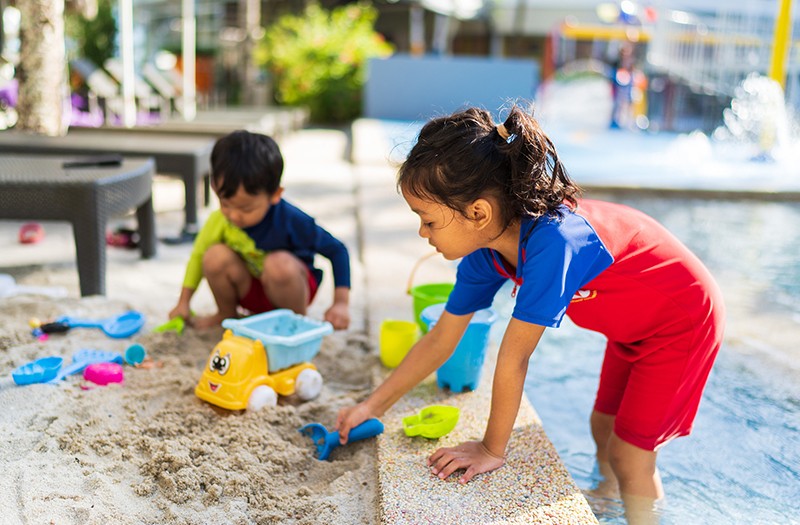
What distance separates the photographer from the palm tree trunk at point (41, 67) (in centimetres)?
561

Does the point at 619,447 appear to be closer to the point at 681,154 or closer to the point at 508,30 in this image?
the point at 681,154

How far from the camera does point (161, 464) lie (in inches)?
81.7

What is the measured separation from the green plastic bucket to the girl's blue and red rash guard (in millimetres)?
555

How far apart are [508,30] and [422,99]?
7.65 meters

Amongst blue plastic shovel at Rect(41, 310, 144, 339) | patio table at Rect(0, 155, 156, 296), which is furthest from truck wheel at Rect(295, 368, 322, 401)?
Result: patio table at Rect(0, 155, 156, 296)

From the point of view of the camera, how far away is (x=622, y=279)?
2.06m

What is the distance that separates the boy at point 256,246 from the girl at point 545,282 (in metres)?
0.89

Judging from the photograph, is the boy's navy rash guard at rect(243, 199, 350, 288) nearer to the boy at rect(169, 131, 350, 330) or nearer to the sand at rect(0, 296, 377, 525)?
the boy at rect(169, 131, 350, 330)

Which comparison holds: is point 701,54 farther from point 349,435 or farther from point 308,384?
point 349,435

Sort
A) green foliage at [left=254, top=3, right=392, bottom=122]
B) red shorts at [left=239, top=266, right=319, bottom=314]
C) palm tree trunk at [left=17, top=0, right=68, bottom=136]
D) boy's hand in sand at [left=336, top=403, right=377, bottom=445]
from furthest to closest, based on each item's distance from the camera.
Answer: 1. green foliage at [left=254, top=3, right=392, bottom=122]
2. palm tree trunk at [left=17, top=0, right=68, bottom=136]
3. red shorts at [left=239, top=266, right=319, bottom=314]
4. boy's hand in sand at [left=336, top=403, right=377, bottom=445]

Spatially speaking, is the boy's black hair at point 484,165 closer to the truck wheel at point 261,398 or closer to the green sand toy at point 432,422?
the green sand toy at point 432,422

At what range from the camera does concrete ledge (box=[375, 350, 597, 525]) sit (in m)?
1.81

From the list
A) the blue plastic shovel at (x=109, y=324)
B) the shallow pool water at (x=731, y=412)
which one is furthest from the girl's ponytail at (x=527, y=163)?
the blue plastic shovel at (x=109, y=324)

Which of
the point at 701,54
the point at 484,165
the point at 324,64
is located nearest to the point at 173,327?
the point at 484,165
